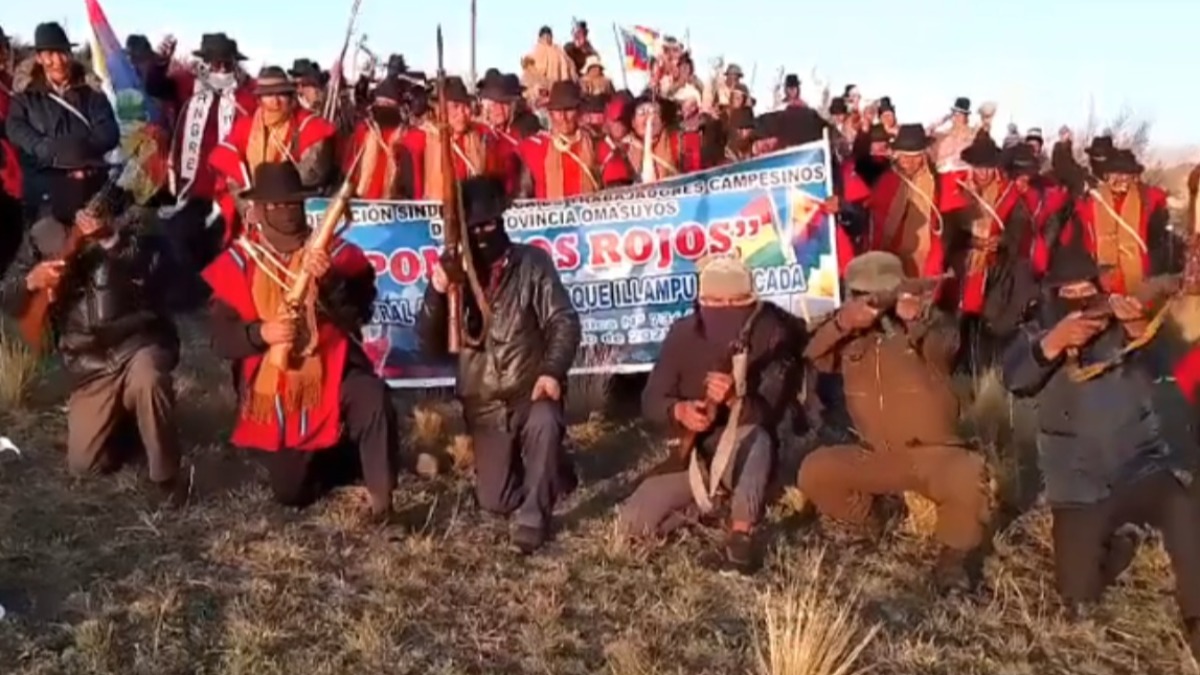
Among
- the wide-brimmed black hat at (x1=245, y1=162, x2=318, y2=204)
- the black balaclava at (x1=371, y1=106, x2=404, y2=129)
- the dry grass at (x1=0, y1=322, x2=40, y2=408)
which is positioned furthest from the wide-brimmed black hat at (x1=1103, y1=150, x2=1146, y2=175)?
the dry grass at (x1=0, y1=322, x2=40, y2=408)

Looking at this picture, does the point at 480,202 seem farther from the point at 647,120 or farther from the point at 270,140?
the point at 647,120

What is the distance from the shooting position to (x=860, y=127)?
608 inches

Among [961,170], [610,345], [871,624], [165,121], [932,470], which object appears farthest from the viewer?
[961,170]

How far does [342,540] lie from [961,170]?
7.33 meters

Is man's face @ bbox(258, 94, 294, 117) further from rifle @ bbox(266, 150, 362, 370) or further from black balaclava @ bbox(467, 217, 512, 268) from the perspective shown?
black balaclava @ bbox(467, 217, 512, 268)

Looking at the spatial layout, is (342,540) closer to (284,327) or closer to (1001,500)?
(284,327)

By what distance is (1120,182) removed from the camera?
11781mm

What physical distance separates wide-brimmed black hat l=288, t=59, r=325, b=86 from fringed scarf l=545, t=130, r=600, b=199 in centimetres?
211

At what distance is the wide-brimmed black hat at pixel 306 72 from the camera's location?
37.9 feet

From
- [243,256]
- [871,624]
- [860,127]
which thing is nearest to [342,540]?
[243,256]

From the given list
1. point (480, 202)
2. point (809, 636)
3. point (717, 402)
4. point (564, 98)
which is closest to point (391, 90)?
point (564, 98)

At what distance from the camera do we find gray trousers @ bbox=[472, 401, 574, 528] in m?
6.82

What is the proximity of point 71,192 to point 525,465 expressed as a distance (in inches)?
105

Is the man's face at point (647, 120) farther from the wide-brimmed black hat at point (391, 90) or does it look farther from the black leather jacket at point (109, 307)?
the black leather jacket at point (109, 307)
